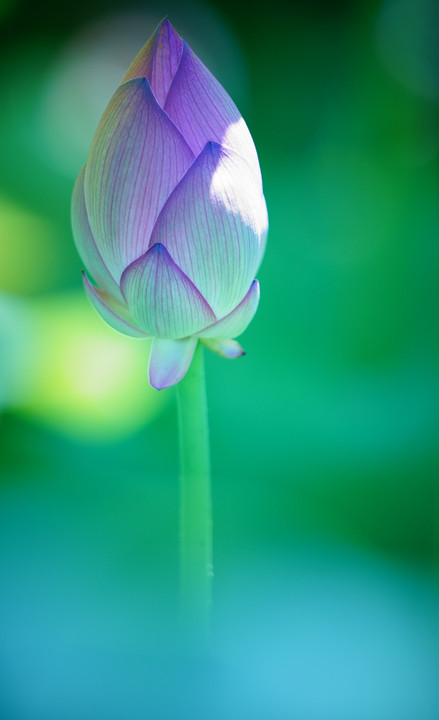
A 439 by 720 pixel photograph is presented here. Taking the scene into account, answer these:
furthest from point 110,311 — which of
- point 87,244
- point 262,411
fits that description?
point 262,411

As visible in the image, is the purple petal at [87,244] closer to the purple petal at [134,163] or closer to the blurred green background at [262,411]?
the purple petal at [134,163]

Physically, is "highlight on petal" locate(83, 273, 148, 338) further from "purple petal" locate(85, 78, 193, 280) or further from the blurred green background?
the blurred green background

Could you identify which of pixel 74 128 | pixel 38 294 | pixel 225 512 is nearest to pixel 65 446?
pixel 225 512

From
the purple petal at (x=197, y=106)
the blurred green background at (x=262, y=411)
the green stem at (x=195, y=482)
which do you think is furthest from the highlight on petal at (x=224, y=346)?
the blurred green background at (x=262, y=411)

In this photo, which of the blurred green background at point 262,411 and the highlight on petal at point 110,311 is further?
the blurred green background at point 262,411

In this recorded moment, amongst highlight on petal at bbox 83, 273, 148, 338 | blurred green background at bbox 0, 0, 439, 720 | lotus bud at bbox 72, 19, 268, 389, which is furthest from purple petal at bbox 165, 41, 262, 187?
blurred green background at bbox 0, 0, 439, 720

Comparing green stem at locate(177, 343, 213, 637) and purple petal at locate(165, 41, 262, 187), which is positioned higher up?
purple petal at locate(165, 41, 262, 187)

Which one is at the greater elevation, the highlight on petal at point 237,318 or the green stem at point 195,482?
the highlight on petal at point 237,318
